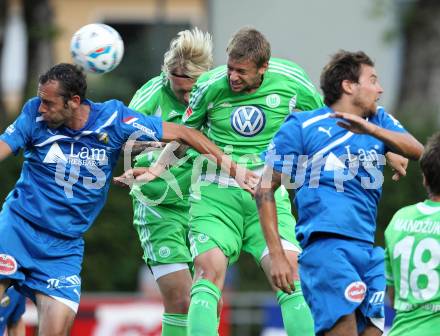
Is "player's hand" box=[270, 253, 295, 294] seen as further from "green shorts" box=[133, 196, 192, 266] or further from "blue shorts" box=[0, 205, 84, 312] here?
"green shorts" box=[133, 196, 192, 266]

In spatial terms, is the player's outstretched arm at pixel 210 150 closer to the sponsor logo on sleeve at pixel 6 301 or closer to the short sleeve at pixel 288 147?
the short sleeve at pixel 288 147

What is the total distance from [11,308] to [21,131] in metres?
2.40

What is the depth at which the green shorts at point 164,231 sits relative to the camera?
950 cm

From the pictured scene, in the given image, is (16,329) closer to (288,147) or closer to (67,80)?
(67,80)

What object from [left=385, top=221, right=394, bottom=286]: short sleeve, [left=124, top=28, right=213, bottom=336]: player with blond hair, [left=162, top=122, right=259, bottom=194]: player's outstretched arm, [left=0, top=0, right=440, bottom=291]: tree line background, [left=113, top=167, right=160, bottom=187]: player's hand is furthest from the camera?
[left=0, top=0, right=440, bottom=291]: tree line background

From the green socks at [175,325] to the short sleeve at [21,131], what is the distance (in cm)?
195

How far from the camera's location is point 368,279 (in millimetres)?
7609

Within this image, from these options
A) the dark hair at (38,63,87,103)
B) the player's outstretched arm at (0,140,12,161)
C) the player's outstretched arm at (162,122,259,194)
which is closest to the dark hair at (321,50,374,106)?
the player's outstretched arm at (162,122,259,194)

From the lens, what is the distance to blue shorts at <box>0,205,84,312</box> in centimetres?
842

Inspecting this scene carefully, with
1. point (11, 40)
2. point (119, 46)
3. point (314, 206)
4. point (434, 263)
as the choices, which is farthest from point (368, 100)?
point (11, 40)

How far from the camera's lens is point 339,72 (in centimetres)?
767

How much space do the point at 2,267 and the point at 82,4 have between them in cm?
2541

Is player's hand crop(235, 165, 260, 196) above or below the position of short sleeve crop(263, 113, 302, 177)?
below

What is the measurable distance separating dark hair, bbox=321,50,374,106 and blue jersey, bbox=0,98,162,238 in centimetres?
153
